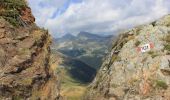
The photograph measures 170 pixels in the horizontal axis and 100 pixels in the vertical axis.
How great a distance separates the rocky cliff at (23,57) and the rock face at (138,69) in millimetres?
10393

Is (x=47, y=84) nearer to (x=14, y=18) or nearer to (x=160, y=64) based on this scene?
(x=14, y=18)

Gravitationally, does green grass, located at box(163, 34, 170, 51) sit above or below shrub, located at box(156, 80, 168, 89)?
above

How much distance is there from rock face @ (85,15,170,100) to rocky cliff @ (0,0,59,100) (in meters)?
10.4

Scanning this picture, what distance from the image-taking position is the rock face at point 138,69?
3853cm

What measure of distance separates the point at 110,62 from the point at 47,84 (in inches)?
669

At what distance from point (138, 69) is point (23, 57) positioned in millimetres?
16454

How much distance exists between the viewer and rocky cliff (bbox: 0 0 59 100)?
27775 mm

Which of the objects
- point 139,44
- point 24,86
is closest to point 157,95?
point 139,44

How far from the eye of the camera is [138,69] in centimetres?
4103

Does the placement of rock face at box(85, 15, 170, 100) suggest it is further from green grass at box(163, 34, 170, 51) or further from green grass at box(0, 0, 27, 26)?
green grass at box(0, 0, 27, 26)

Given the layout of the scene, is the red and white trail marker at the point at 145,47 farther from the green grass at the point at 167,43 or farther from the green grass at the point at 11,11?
the green grass at the point at 11,11

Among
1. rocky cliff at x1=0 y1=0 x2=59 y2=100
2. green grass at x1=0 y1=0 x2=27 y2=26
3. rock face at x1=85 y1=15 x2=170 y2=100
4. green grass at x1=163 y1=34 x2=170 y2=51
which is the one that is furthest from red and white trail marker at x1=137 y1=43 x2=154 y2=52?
green grass at x1=0 y1=0 x2=27 y2=26

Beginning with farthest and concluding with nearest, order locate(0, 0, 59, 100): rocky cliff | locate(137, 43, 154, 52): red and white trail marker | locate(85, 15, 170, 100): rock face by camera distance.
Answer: locate(137, 43, 154, 52): red and white trail marker → locate(85, 15, 170, 100): rock face → locate(0, 0, 59, 100): rocky cliff

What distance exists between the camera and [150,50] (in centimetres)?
4253
